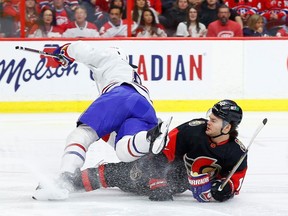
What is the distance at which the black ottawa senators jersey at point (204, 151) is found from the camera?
13.8ft

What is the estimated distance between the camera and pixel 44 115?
774cm

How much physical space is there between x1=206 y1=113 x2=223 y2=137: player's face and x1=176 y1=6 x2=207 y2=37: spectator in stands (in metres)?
4.01

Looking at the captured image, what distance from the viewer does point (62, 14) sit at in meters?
8.11

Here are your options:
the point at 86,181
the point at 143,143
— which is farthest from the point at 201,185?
the point at 86,181

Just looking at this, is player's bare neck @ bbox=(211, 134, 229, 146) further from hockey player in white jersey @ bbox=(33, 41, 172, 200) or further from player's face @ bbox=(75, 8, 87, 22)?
player's face @ bbox=(75, 8, 87, 22)

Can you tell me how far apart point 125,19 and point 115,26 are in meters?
0.13

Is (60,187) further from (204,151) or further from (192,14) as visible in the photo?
(192,14)

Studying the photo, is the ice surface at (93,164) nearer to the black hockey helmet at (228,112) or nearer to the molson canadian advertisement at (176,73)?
the molson canadian advertisement at (176,73)

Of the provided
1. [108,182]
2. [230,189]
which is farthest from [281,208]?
[108,182]

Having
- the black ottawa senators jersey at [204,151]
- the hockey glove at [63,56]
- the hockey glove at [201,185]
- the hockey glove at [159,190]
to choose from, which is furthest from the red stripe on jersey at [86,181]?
the hockey glove at [63,56]

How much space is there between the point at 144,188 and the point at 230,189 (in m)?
0.47

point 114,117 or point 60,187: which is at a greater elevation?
point 114,117

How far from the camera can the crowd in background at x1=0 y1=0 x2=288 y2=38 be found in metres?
8.08

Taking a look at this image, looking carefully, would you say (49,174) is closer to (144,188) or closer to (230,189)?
(144,188)
